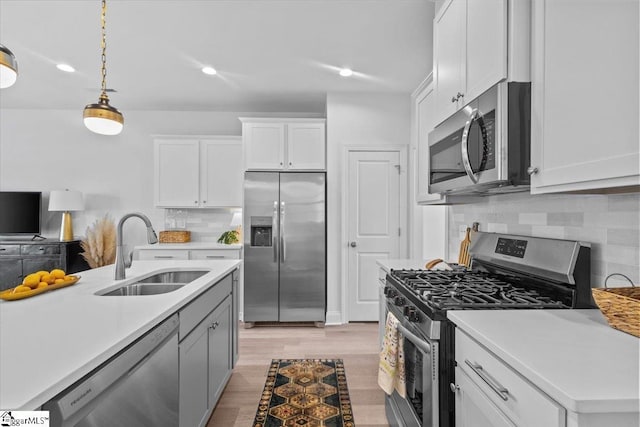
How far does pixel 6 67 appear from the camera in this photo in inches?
59.4

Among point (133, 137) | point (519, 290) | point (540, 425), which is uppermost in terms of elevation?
point (133, 137)

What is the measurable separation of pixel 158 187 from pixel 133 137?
99 centimetres

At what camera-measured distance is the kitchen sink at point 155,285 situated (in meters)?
1.91

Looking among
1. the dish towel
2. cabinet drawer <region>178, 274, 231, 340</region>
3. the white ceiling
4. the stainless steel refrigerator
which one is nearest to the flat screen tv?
the white ceiling

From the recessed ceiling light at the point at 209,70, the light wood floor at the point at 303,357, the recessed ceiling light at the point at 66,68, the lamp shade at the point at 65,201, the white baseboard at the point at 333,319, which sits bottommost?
the light wood floor at the point at 303,357

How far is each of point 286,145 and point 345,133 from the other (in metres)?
0.74

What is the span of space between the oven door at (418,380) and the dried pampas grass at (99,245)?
14.0ft

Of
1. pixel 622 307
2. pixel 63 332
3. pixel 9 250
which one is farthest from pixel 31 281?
pixel 9 250

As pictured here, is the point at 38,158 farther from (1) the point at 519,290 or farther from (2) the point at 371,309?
(1) the point at 519,290

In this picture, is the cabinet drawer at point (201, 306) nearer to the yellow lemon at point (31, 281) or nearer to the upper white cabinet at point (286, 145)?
the yellow lemon at point (31, 281)

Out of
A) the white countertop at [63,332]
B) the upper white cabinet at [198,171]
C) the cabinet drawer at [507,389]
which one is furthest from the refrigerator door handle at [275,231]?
the cabinet drawer at [507,389]

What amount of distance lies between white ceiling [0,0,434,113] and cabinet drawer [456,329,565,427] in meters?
2.42

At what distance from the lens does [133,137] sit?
4848 mm

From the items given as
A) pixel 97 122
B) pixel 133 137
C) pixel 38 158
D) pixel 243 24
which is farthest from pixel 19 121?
pixel 243 24
